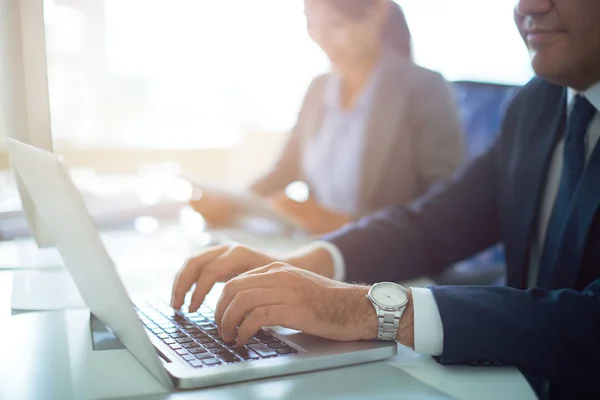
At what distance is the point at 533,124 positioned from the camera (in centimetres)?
109

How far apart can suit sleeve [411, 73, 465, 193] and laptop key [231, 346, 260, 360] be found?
121 cm

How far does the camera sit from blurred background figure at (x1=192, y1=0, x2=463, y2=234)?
1.77 metres

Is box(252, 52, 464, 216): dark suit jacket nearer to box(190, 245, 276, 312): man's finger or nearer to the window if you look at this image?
the window

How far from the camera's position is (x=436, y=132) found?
5.84 feet

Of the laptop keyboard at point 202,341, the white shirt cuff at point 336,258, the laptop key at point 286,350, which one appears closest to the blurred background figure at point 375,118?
the white shirt cuff at point 336,258

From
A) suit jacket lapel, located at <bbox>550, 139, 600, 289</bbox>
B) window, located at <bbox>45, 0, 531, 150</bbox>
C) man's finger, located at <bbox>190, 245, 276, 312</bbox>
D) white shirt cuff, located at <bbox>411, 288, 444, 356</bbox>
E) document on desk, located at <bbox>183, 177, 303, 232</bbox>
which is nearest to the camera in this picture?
white shirt cuff, located at <bbox>411, 288, 444, 356</bbox>

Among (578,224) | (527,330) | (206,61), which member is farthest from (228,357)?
(206,61)

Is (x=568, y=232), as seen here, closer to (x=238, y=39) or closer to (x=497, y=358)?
(x=497, y=358)

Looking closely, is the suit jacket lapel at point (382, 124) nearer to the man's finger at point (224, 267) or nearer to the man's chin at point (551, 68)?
the man's chin at point (551, 68)

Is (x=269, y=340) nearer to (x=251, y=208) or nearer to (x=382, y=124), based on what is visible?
(x=251, y=208)

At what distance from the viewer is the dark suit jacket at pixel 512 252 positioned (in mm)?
674

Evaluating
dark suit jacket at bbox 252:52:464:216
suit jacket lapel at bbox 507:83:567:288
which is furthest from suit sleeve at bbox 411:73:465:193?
suit jacket lapel at bbox 507:83:567:288

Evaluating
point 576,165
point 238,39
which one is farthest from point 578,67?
point 238,39

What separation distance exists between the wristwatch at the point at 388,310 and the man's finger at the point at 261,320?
98mm
